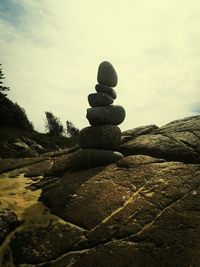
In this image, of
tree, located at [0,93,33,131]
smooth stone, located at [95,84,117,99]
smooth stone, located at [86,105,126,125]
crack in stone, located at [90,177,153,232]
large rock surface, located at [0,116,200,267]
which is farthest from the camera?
tree, located at [0,93,33,131]

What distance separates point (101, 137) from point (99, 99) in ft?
7.17

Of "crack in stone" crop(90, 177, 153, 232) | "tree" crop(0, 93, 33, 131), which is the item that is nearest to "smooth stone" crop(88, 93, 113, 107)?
"crack in stone" crop(90, 177, 153, 232)

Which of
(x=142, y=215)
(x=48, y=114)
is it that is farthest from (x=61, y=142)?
(x=142, y=215)

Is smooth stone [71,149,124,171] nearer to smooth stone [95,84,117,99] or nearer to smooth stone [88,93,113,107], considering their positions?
smooth stone [88,93,113,107]

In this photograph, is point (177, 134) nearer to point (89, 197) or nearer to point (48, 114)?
point (89, 197)

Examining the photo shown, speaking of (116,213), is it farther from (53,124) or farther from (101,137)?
(53,124)

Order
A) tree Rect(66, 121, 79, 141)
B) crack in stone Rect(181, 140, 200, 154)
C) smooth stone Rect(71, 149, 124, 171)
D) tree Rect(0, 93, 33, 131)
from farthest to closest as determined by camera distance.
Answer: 1. tree Rect(66, 121, 79, 141)
2. tree Rect(0, 93, 33, 131)
3. smooth stone Rect(71, 149, 124, 171)
4. crack in stone Rect(181, 140, 200, 154)

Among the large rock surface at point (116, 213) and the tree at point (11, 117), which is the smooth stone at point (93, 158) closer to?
the large rock surface at point (116, 213)

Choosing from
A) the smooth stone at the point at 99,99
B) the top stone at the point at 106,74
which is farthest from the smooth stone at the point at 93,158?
the top stone at the point at 106,74

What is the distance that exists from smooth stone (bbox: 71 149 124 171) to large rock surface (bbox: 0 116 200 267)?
0.52m

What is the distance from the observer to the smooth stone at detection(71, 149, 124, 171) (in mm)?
15195

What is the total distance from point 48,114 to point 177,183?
197ft

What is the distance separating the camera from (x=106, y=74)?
17.0 m

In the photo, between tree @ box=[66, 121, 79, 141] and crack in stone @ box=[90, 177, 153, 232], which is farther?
tree @ box=[66, 121, 79, 141]
